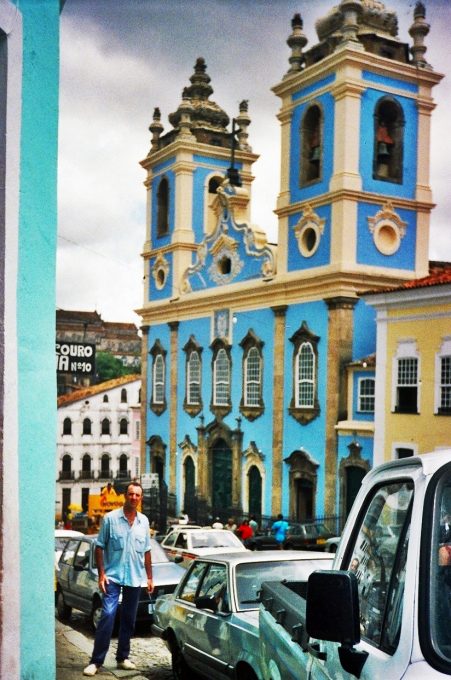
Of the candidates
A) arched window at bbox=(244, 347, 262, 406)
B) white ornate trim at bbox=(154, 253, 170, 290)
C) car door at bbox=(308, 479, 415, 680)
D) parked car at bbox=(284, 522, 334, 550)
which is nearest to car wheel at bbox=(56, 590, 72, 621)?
car door at bbox=(308, 479, 415, 680)

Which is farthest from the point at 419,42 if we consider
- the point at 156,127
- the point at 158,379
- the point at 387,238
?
the point at 158,379

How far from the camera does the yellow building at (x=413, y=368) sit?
21.5m

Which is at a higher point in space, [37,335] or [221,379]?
[37,335]

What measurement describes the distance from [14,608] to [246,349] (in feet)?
85.4

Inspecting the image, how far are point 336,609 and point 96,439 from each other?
60.4 m

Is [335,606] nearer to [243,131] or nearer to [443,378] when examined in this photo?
[443,378]

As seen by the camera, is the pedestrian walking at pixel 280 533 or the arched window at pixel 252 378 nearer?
the pedestrian walking at pixel 280 533

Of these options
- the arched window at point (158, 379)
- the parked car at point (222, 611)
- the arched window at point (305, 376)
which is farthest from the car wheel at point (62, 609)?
the arched window at point (158, 379)

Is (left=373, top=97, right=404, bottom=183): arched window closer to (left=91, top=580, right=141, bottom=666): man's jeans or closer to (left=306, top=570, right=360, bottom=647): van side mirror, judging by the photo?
(left=91, top=580, right=141, bottom=666): man's jeans

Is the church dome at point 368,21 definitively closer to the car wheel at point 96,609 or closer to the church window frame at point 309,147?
the church window frame at point 309,147

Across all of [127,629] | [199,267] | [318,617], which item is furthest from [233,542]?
[199,267]

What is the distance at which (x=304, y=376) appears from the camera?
91.4ft

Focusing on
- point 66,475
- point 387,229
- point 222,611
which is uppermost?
point 387,229

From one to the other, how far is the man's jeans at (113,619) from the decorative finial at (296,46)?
2426 centimetres
